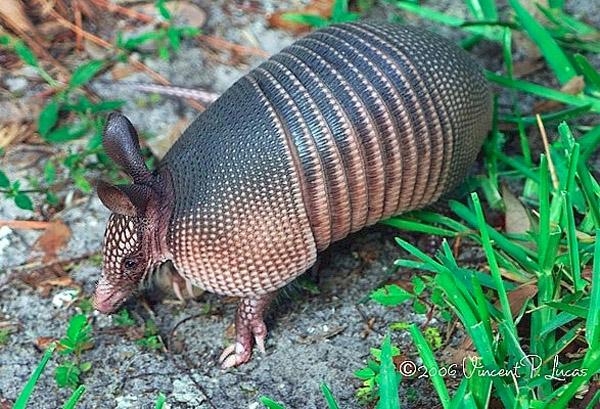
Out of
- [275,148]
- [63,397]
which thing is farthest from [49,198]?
[275,148]

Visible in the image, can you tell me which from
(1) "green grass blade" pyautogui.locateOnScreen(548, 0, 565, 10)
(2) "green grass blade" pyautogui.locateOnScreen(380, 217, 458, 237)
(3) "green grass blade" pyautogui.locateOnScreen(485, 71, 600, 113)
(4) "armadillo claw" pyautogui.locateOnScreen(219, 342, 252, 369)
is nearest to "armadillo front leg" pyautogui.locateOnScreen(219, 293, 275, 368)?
(4) "armadillo claw" pyautogui.locateOnScreen(219, 342, 252, 369)

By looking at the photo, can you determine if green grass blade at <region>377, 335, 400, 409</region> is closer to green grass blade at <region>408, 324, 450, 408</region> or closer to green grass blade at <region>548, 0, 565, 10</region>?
green grass blade at <region>408, 324, 450, 408</region>

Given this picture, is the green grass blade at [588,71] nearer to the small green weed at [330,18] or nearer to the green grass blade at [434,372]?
the small green weed at [330,18]

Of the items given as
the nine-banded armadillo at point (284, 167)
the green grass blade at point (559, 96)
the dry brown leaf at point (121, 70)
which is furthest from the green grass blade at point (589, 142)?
the dry brown leaf at point (121, 70)

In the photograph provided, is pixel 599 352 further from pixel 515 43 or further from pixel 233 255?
pixel 515 43

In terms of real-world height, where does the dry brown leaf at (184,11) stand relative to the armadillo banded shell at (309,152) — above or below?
below

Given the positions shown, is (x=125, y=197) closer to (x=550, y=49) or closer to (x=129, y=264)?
(x=129, y=264)
